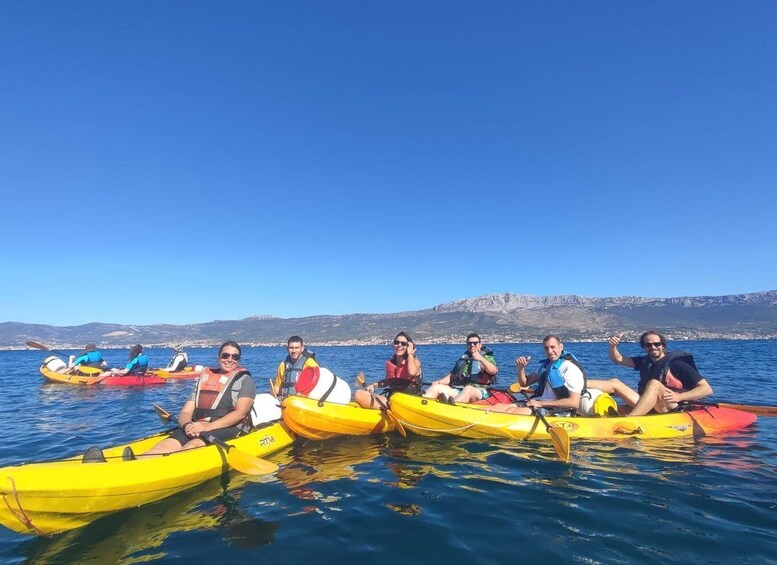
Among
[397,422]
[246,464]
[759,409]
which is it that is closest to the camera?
[246,464]

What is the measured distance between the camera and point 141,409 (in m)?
14.3

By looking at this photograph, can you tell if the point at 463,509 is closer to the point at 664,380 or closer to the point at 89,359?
the point at 664,380

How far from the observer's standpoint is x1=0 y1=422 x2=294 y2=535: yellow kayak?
4293mm

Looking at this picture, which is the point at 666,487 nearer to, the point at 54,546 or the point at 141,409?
the point at 54,546

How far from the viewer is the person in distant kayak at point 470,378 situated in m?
10.9

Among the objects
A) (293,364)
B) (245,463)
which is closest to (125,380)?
(293,364)

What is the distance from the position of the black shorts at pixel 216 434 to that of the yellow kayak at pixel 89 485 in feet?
1.89

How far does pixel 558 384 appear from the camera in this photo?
28.8 feet

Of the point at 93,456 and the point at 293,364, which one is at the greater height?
the point at 293,364

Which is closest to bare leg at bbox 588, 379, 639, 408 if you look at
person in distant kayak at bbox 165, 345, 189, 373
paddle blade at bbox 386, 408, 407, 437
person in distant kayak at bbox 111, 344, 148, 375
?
paddle blade at bbox 386, 408, 407, 437

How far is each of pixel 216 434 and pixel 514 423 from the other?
19.2 ft

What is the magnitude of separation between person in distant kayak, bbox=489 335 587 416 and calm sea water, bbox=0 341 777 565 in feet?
2.69

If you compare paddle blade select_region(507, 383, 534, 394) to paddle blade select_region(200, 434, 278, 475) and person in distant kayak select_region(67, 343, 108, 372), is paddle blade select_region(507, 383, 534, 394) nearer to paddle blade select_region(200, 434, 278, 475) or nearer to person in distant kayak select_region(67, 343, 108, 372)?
paddle blade select_region(200, 434, 278, 475)

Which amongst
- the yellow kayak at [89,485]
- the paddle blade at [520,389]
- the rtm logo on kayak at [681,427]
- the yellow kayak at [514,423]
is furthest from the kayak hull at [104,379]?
the rtm logo on kayak at [681,427]
